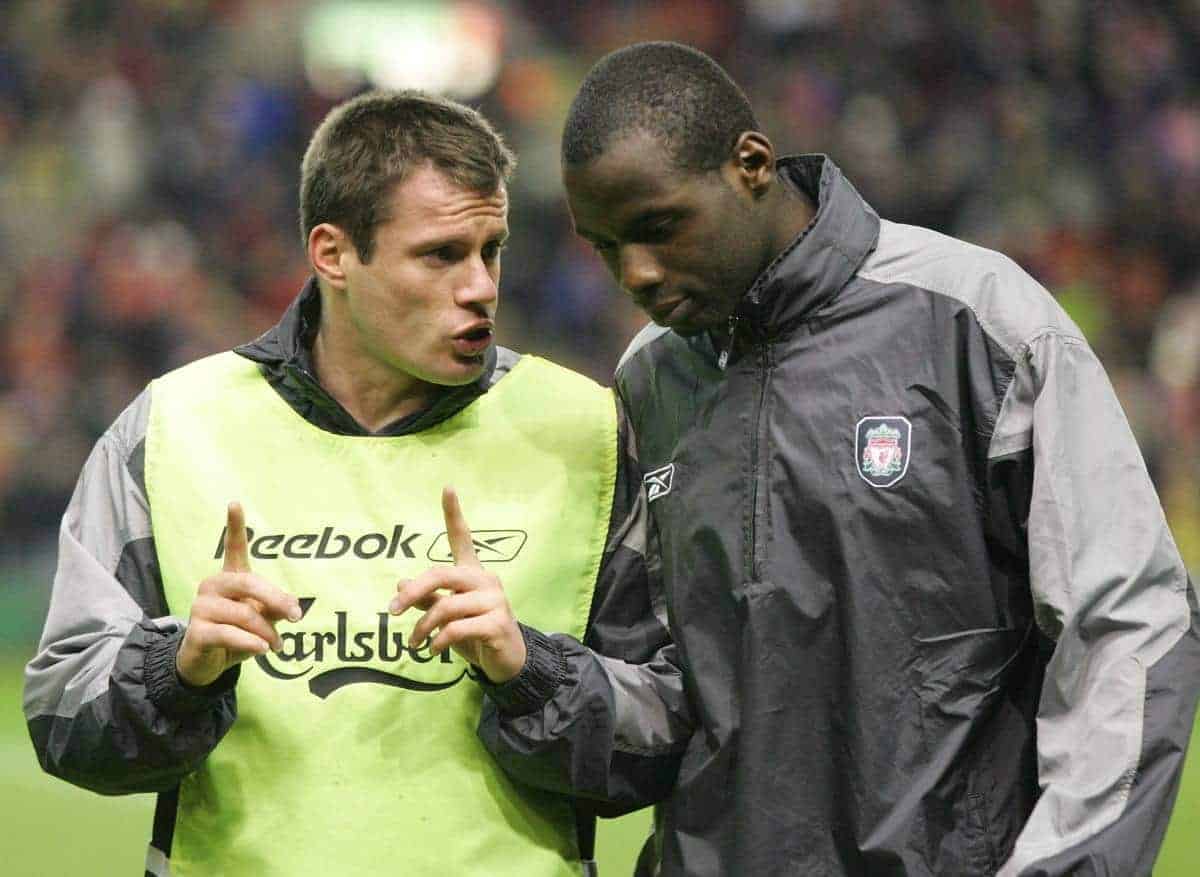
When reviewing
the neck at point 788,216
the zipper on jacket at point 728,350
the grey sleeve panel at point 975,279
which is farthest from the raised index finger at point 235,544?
the grey sleeve panel at point 975,279

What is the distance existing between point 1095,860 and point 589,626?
91 centimetres

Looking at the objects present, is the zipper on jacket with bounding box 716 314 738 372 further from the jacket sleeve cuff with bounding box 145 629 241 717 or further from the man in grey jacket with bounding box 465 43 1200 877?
the jacket sleeve cuff with bounding box 145 629 241 717

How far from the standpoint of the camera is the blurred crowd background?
985cm

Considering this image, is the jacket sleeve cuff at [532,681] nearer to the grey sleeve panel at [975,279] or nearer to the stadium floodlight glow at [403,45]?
the grey sleeve panel at [975,279]

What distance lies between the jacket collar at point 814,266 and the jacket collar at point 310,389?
56 cm

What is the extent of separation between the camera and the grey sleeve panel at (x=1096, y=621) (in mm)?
2334

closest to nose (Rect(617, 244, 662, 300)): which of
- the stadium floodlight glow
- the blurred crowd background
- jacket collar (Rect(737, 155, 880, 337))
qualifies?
jacket collar (Rect(737, 155, 880, 337))

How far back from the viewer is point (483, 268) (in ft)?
9.68

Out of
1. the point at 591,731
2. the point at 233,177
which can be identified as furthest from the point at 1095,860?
the point at 233,177

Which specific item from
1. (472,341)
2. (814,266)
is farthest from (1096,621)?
(472,341)

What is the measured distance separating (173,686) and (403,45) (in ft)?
31.3

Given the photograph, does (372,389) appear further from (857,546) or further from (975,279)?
(975,279)

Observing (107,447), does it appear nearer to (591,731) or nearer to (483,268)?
(483,268)

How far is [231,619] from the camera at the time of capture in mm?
2533
